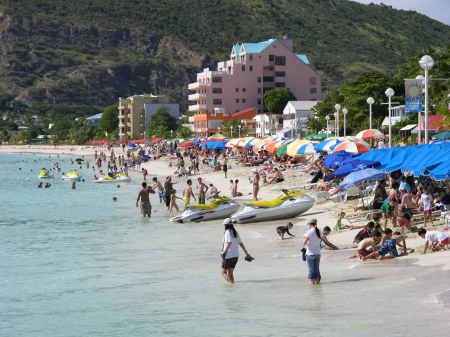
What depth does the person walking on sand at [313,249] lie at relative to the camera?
17047mm

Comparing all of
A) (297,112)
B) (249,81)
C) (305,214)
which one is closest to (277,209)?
(305,214)

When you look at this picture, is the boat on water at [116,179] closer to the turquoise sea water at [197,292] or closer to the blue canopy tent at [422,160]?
the turquoise sea water at [197,292]

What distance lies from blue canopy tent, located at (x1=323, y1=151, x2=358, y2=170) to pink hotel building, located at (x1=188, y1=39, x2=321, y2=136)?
321 ft

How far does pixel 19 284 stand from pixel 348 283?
8891 mm

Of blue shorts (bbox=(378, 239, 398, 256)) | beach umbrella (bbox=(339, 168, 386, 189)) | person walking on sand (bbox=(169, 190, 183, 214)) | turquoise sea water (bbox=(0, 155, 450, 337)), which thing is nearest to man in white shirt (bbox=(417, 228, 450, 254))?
blue shorts (bbox=(378, 239, 398, 256))

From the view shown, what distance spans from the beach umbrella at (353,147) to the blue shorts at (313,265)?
64.8ft

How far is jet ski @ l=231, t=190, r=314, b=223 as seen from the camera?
31013mm

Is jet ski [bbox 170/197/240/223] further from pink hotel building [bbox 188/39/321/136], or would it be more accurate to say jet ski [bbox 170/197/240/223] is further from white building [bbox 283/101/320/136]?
pink hotel building [bbox 188/39/321/136]

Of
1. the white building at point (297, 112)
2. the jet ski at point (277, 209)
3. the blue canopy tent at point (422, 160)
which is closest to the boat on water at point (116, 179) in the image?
the jet ski at point (277, 209)

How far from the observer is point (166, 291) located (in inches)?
741

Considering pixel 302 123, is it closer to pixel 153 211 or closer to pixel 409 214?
pixel 153 211

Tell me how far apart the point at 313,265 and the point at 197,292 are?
292 centimetres

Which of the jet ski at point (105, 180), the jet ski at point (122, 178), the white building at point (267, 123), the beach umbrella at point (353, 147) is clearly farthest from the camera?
the white building at point (267, 123)

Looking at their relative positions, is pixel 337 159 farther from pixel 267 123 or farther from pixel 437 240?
pixel 267 123
